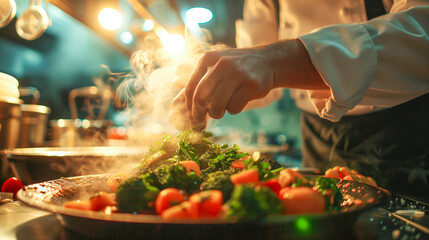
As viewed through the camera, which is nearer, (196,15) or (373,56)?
(373,56)

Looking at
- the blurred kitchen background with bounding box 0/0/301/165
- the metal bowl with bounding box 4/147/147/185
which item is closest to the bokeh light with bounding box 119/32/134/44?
the blurred kitchen background with bounding box 0/0/301/165

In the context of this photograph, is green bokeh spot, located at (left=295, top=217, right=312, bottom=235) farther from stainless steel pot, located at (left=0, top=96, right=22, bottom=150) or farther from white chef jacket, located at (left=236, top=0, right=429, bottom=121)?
stainless steel pot, located at (left=0, top=96, right=22, bottom=150)

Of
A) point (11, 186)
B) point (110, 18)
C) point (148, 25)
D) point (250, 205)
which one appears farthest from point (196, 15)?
point (250, 205)

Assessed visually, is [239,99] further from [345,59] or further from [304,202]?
[304,202]

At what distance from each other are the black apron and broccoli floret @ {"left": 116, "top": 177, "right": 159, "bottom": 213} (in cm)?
150

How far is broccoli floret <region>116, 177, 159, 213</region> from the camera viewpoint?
0.80 m

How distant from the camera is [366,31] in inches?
46.1

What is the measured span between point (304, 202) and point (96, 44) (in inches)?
391

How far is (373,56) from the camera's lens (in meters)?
1.14

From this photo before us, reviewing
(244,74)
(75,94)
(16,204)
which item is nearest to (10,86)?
(16,204)

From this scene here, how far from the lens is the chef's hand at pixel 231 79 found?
3.61ft

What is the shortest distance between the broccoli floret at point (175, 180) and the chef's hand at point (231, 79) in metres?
0.32

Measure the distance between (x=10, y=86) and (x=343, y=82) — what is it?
1.83 meters

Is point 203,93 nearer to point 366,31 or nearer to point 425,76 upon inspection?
point 366,31
